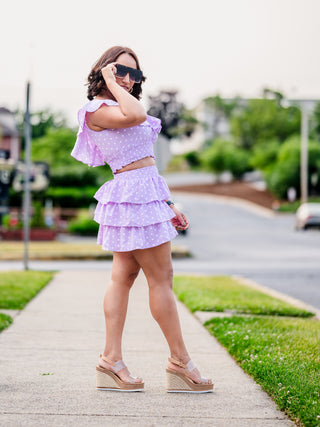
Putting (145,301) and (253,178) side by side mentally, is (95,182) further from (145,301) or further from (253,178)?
(253,178)

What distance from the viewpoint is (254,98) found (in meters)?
86.2

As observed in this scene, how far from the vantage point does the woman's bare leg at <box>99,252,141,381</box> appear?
409 cm

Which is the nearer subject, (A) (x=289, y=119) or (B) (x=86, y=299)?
(B) (x=86, y=299)

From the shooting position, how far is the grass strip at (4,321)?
6159 mm

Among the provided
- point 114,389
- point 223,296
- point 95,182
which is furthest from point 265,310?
point 95,182

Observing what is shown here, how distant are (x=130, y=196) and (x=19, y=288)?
5756 millimetres

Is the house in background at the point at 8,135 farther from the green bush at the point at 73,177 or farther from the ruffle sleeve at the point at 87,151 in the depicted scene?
the ruffle sleeve at the point at 87,151

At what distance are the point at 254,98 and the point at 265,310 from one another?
80585 millimetres

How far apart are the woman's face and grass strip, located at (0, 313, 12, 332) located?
2.83m

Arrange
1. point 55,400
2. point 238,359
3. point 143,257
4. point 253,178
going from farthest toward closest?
point 253,178, point 238,359, point 143,257, point 55,400

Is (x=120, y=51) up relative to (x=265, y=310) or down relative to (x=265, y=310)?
up

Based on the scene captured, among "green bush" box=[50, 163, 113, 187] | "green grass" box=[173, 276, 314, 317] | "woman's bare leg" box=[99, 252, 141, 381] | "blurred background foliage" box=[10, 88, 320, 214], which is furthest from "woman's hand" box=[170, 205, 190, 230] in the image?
"green bush" box=[50, 163, 113, 187]

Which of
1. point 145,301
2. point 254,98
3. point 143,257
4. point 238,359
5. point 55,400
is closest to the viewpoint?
point 55,400

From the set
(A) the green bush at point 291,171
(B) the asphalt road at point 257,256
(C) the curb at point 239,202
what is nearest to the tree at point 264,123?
(C) the curb at point 239,202
